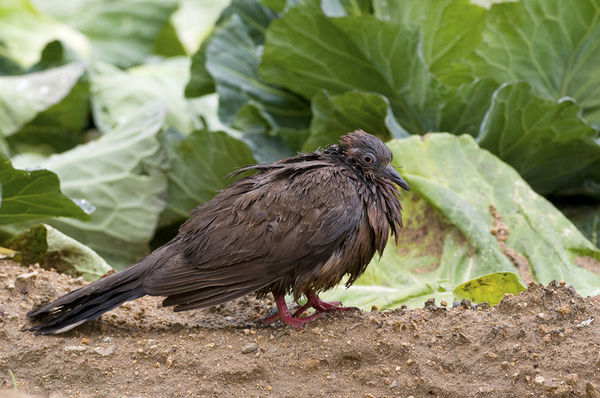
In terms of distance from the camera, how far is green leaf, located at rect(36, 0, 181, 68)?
31.4 ft

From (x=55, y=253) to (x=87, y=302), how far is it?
3.31ft

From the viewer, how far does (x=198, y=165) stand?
6.14 metres

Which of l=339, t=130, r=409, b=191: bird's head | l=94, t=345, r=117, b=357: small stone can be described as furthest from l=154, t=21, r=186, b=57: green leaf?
l=94, t=345, r=117, b=357: small stone

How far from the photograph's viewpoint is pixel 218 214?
12.3 feet

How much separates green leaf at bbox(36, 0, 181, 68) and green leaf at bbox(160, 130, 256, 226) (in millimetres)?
3610

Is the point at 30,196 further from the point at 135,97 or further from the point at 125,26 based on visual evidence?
the point at 125,26

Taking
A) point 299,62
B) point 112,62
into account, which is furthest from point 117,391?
point 112,62

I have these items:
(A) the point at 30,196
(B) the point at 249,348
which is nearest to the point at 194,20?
(A) the point at 30,196

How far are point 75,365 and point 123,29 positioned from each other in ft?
22.9

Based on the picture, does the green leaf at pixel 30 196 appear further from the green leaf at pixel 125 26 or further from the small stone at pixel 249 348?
the green leaf at pixel 125 26

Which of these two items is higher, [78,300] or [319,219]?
[319,219]

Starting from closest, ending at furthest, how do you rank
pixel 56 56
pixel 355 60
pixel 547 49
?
pixel 547 49 → pixel 355 60 → pixel 56 56

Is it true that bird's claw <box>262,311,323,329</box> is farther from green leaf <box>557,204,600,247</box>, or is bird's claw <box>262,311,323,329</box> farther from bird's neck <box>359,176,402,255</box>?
green leaf <box>557,204,600,247</box>

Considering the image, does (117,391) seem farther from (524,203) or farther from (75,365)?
(524,203)
